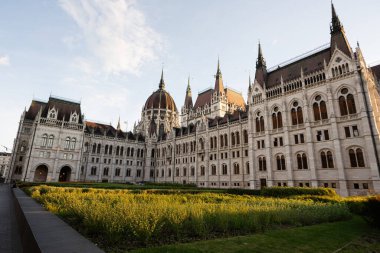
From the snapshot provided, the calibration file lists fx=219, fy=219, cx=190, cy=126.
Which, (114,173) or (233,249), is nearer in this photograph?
(233,249)

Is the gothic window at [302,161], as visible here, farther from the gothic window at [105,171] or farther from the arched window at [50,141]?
the arched window at [50,141]

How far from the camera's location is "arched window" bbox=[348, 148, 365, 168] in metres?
32.2

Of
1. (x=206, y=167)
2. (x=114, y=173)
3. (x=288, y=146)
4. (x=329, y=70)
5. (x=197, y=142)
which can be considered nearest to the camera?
(x=329, y=70)

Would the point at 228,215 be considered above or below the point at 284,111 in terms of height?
below

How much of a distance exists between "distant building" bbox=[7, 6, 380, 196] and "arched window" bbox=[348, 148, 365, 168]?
14 cm

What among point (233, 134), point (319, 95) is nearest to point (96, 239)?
point (319, 95)

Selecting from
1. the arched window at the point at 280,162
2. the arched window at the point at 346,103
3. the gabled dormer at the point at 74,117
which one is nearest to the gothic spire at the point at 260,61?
the arched window at the point at 346,103

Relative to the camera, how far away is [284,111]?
1674 inches

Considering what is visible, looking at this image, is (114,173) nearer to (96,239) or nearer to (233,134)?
(233,134)

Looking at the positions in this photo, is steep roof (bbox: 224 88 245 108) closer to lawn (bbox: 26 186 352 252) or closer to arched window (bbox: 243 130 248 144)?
arched window (bbox: 243 130 248 144)

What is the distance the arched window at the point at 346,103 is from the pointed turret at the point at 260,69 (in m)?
16.9

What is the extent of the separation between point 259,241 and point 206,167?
168ft

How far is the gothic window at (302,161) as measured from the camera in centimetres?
3819

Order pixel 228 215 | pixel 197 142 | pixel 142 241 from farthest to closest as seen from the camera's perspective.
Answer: pixel 197 142
pixel 228 215
pixel 142 241
